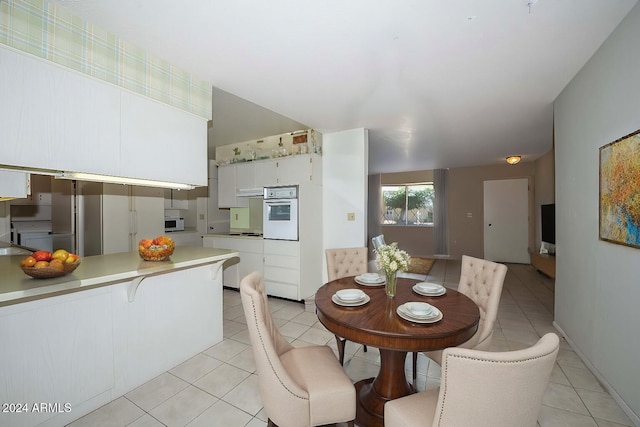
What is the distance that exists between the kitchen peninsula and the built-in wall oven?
1380 millimetres

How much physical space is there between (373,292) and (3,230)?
4.83 m

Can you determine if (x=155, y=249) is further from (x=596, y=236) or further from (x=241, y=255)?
(x=596, y=236)

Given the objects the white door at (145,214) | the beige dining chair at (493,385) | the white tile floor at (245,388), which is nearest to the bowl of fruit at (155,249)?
the white tile floor at (245,388)

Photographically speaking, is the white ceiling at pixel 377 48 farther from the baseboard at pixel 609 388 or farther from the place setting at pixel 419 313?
the baseboard at pixel 609 388

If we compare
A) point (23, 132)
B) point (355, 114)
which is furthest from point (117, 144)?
point (355, 114)

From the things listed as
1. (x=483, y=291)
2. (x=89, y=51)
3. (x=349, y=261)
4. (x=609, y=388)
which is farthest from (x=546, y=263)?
(x=89, y=51)

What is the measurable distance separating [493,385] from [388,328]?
19.7 inches

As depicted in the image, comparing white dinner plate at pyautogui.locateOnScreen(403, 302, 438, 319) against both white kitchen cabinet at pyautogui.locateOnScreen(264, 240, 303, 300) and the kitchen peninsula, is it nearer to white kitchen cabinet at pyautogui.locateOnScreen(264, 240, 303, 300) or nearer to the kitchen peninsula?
the kitchen peninsula

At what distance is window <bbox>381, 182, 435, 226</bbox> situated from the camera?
765cm

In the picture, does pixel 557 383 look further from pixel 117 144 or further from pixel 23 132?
pixel 23 132

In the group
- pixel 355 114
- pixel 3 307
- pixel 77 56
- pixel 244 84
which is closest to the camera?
pixel 3 307

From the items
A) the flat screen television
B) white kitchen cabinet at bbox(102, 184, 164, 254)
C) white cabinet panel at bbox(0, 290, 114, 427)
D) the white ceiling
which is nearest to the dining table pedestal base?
white cabinet panel at bbox(0, 290, 114, 427)

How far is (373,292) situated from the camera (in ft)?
5.90

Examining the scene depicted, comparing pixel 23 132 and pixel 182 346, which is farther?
pixel 182 346
